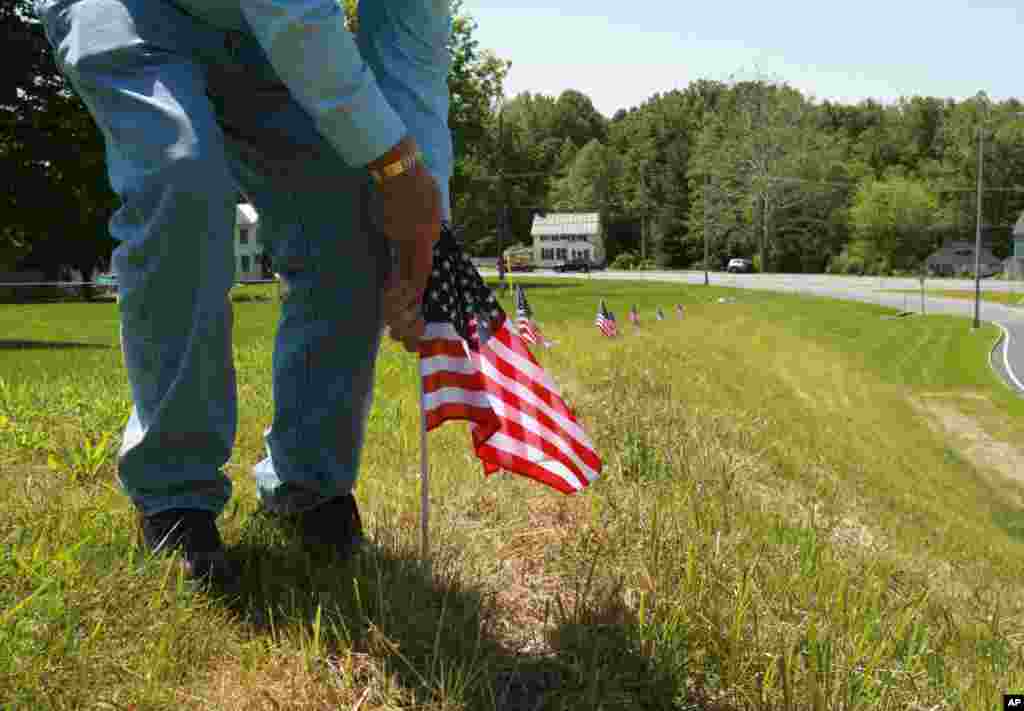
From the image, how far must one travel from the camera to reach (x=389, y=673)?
1.94 metres

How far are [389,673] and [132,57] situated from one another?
1.36 m

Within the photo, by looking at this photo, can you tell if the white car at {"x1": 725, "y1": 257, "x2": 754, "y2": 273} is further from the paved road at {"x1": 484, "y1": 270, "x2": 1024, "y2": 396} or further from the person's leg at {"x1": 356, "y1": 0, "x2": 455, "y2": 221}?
the person's leg at {"x1": 356, "y1": 0, "x2": 455, "y2": 221}

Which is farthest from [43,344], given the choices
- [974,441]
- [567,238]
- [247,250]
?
[567,238]

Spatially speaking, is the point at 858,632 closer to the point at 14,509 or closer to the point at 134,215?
the point at 134,215

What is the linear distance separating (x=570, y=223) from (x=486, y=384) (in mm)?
116948

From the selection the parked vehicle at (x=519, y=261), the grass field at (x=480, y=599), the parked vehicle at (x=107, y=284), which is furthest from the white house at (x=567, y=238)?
the grass field at (x=480, y=599)

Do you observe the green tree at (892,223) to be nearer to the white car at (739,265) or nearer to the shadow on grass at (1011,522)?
the white car at (739,265)

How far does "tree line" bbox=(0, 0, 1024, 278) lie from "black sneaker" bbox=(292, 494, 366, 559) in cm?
5359

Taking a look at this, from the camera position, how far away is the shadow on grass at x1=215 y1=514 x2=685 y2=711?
6.41 ft

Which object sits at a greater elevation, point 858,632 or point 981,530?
point 858,632

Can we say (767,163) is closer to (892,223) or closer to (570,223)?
(892,223)

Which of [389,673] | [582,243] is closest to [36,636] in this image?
[389,673]

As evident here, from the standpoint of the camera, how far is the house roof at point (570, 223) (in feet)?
385

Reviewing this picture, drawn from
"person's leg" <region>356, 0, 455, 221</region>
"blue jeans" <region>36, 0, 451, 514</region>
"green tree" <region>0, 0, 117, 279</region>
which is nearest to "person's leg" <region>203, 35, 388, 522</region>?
"blue jeans" <region>36, 0, 451, 514</region>
